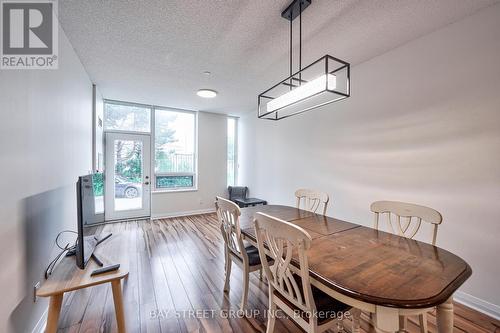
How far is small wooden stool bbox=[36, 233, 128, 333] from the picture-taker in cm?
126

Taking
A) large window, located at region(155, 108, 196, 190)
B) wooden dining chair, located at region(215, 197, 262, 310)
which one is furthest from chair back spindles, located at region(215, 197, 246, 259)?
large window, located at region(155, 108, 196, 190)

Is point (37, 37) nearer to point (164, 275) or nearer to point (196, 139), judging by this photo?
point (164, 275)

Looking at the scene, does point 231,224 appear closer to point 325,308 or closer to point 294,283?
point 294,283

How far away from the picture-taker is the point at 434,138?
81.8 inches

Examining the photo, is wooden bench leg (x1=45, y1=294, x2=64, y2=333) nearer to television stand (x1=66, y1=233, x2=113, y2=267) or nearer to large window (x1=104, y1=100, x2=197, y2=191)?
television stand (x1=66, y1=233, x2=113, y2=267)

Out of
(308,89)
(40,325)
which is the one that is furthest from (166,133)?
(308,89)

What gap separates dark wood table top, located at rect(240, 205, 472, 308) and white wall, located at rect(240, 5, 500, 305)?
0.94 meters

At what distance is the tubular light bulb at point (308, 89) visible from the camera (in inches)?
54.8

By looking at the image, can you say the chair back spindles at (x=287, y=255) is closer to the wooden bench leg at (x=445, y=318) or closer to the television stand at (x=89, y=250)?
the wooden bench leg at (x=445, y=318)

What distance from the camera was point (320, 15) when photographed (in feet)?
6.00

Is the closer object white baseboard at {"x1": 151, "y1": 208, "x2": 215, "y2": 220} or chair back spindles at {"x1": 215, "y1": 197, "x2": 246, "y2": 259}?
chair back spindles at {"x1": 215, "y1": 197, "x2": 246, "y2": 259}

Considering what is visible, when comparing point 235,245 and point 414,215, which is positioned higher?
point 414,215

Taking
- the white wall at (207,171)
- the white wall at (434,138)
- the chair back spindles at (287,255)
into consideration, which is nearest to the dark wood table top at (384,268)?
the chair back spindles at (287,255)

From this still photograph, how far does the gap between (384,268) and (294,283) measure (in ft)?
1.63
